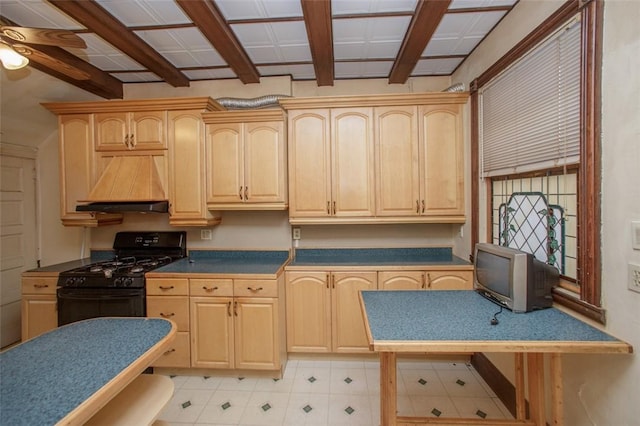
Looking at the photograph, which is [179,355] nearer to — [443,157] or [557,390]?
[557,390]

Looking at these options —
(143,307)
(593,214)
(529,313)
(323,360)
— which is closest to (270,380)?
(323,360)

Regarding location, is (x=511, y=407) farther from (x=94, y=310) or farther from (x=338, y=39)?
(x=94, y=310)

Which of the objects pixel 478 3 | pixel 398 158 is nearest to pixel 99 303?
pixel 398 158

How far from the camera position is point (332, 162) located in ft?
8.27

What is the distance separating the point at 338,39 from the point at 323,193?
1280mm

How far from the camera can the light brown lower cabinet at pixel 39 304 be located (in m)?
2.34

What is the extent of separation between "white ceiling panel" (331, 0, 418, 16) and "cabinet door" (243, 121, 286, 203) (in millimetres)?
1012

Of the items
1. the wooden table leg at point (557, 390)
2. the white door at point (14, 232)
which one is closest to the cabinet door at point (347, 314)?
the wooden table leg at point (557, 390)

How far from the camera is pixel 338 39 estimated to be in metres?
2.19

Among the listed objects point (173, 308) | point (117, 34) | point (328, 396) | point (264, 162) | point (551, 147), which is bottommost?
point (328, 396)

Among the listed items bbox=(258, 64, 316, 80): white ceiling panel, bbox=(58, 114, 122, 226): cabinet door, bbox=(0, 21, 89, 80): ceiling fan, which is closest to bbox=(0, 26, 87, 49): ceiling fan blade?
bbox=(0, 21, 89, 80): ceiling fan

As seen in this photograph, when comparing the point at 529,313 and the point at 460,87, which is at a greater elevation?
the point at 460,87

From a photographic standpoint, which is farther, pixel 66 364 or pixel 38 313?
pixel 38 313

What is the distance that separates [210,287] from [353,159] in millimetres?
1686
